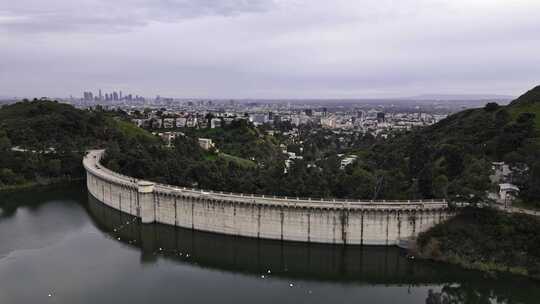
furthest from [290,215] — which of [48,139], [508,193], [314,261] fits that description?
[48,139]

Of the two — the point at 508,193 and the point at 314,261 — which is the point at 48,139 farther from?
the point at 508,193

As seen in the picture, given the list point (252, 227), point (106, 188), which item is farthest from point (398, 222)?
point (106, 188)

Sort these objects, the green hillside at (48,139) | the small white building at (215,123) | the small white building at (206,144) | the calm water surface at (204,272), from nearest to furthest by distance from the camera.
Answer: the calm water surface at (204,272)
the green hillside at (48,139)
the small white building at (206,144)
the small white building at (215,123)

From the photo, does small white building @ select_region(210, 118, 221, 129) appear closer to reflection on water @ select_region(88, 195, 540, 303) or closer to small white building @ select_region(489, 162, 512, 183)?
reflection on water @ select_region(88, 195, 540, 303)

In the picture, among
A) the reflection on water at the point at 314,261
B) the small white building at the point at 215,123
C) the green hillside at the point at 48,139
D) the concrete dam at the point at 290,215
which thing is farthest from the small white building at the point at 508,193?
the small white building at the point at 215,123

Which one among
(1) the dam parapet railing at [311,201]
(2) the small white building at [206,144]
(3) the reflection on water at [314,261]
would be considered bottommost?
(3) the reflection on water at [314,261]

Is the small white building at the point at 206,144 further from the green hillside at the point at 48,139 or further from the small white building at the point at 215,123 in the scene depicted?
the small white building at the point at 215,123
